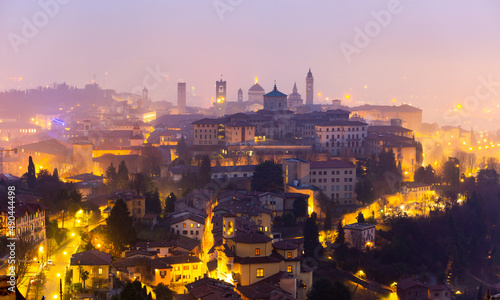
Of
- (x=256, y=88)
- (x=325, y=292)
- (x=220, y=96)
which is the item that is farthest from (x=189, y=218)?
(x=256, y=88)

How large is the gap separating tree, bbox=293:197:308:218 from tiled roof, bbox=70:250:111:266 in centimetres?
609

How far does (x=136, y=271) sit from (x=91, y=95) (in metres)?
42.3

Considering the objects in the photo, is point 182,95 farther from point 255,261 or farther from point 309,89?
point 255,261

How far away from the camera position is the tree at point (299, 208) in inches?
Result: 653

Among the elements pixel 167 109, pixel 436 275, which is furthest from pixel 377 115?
pixel 436 275

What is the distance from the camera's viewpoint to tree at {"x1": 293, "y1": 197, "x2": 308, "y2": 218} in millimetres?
16578

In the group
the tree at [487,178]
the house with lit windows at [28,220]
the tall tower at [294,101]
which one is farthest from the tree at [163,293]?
the tall tower at [294,101]

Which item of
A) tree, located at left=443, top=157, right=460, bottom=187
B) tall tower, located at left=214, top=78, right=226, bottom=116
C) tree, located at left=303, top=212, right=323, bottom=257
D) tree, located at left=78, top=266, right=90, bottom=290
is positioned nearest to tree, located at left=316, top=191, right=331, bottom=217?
tree, located at left=303, top=212, right=323, bottom=257

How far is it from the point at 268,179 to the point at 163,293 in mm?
7113

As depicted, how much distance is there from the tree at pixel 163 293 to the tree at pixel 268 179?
669 centimetres

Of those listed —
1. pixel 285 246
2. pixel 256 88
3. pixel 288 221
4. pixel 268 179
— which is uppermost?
pixel 256 88

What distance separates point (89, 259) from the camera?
37.5 feet

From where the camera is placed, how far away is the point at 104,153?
2555 cm

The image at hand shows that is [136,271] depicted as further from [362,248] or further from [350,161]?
[350,161]
